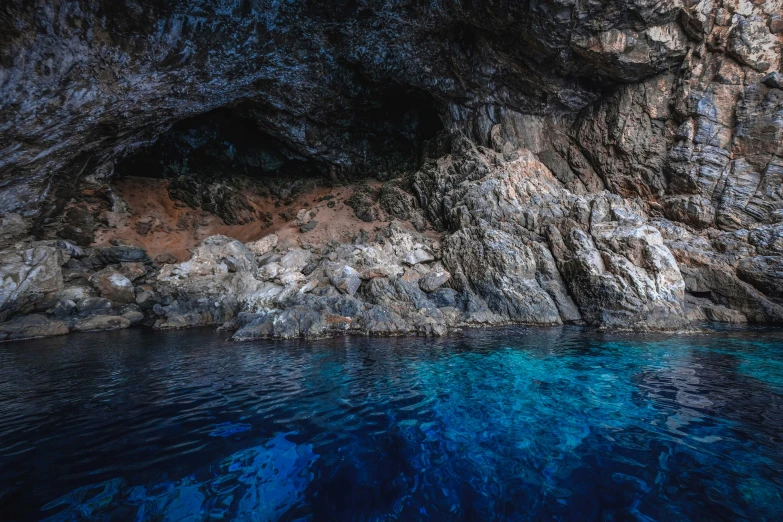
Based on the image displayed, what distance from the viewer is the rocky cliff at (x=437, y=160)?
14.8m

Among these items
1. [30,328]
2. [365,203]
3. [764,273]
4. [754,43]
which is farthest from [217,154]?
[764,273]

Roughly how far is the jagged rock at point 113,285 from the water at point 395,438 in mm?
9047

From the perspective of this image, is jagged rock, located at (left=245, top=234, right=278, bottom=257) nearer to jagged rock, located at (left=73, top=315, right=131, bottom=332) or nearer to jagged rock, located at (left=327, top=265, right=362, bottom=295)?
jagged rock, located at (left=327, top=265, right=362, bottom=295)

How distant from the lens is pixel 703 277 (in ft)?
57.6

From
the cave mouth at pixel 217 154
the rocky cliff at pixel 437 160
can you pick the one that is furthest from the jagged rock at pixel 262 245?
the cave mouth at pixel 217 154

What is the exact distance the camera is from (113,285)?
1875 centimetres

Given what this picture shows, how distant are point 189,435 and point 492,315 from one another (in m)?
14.4

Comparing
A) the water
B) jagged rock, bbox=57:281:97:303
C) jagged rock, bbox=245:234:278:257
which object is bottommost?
the water

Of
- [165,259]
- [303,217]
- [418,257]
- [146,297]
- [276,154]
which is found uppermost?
[276,154]

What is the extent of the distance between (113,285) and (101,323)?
2729mm

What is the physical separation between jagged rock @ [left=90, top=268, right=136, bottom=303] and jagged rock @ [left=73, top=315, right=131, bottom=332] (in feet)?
6.13

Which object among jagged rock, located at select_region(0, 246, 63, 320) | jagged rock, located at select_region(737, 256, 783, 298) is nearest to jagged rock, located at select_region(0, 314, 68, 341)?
jagged rock, located at select_region(0, 246, 63, 320)

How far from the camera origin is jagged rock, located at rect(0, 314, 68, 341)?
47.8 feet

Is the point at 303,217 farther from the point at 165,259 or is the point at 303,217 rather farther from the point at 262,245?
the point at 165,259
